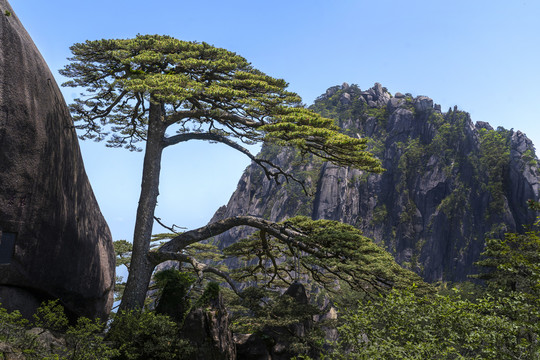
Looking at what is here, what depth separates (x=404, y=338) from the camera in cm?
850

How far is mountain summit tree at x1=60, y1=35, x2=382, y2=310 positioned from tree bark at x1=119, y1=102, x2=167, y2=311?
0.03m

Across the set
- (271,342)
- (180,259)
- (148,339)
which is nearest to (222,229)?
(180,259)

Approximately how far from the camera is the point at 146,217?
14.0 m

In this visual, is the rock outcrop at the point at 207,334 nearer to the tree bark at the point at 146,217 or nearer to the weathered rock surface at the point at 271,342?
the weathered rock surface at the point at 271,342

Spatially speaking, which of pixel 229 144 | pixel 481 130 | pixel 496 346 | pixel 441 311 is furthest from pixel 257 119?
pixel 481 130

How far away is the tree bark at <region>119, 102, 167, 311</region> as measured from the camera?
13.3 metres

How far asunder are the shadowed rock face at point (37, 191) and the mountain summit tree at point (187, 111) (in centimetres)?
188

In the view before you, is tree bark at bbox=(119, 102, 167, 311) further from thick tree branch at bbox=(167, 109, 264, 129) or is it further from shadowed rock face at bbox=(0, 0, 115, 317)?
shadowed rock face at bbox=(0, 0, 115, 317)

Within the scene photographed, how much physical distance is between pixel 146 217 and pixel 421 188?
72820mm

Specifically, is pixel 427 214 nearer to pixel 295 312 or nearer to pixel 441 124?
pixel 441 124

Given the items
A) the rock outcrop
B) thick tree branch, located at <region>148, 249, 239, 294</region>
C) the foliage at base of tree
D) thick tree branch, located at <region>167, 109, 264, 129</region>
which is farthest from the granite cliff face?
the foliage at base of tree

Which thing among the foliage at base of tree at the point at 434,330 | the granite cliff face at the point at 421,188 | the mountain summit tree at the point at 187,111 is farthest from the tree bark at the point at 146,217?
the granite cliff face at the point at 421,188

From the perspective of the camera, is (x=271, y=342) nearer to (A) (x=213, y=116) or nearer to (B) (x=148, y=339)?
(B) (x=148, y=339)

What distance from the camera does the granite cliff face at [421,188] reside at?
65.8 metres
